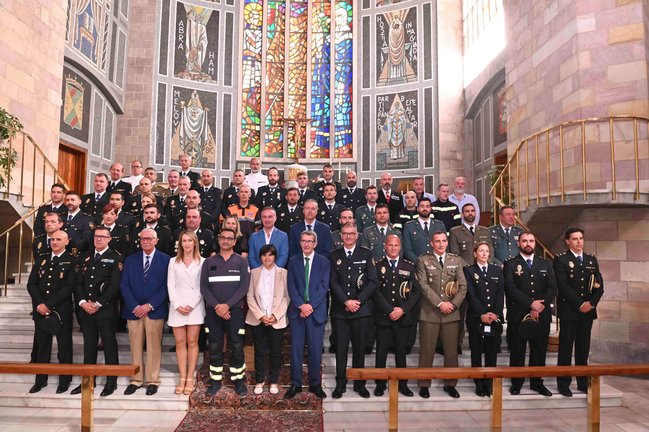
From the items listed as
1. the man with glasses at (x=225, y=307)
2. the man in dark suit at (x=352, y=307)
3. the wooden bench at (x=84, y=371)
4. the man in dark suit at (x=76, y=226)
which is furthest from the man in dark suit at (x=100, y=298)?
the man in dark suit at (x=352, y=307)

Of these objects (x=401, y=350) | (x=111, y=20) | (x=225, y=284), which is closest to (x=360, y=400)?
(x=401, y=350)

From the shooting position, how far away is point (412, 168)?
15.0 m

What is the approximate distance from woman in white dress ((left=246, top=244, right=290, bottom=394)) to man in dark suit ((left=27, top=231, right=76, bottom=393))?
1.87 m

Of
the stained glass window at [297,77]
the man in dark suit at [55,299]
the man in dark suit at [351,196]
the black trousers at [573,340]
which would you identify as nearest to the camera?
the man in dark suit at [55,299]

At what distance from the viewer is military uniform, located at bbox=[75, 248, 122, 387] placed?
5059 mm

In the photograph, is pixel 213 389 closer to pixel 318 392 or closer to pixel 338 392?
pixel 318 392

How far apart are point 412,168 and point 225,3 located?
25.9ft

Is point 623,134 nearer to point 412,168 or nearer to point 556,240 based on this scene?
point 556,240

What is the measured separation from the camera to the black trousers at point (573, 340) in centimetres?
526

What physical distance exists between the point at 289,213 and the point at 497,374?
149 inches

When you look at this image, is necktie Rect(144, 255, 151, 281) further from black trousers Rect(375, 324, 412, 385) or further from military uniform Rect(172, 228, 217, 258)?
black trousers Rect(375, 324, 412, 385)

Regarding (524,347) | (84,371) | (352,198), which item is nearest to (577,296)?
(524,347)

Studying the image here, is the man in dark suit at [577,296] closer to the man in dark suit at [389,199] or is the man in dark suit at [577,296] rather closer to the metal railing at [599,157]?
the metal railing at [599,157]

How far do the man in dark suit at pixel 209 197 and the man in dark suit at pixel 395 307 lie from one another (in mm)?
2899
